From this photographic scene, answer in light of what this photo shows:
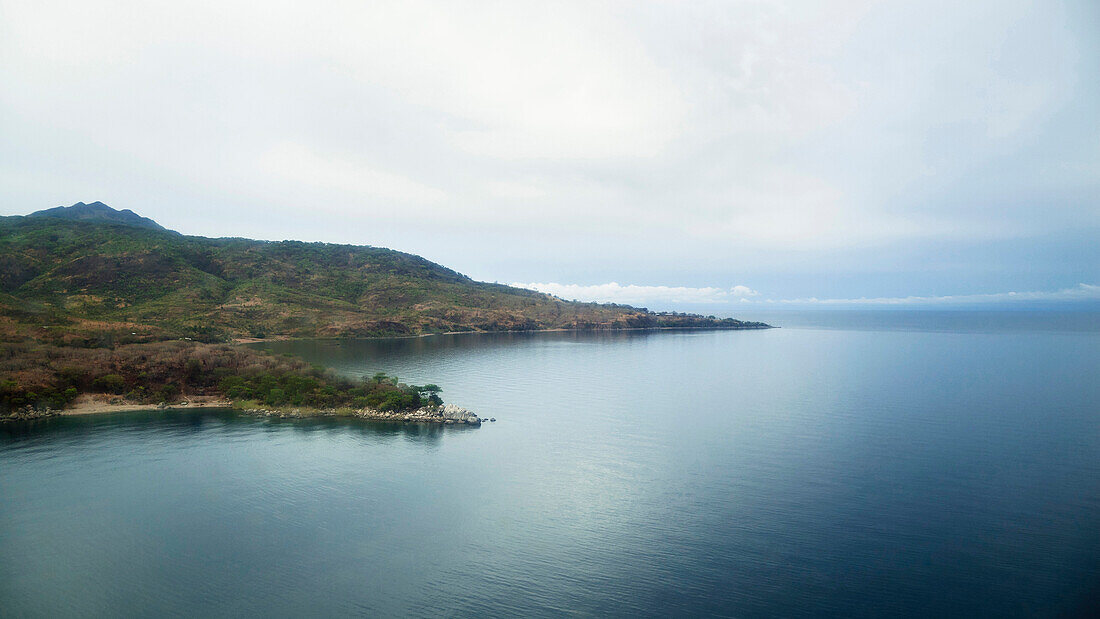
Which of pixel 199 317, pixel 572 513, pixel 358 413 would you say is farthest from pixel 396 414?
pixel 199 317

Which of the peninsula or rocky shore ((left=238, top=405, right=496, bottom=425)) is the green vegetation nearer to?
the peninsula

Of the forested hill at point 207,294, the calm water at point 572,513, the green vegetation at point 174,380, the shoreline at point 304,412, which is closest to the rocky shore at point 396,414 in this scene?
the shoreline at point 304,412

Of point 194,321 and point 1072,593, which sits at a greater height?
point 194,321

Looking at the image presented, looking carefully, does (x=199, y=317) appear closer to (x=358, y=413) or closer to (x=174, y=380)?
(x=174, y=380)

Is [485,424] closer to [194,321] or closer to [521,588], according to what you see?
[521,588]

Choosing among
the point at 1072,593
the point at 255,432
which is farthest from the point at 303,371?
the point at 1072,593
